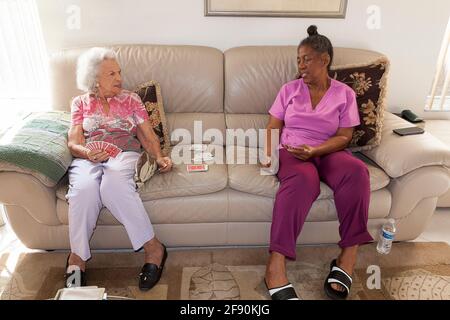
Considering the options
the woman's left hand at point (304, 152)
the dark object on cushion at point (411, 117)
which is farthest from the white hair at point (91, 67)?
the dark object on cushion at point (411, 117)

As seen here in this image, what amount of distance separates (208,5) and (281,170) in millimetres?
1196

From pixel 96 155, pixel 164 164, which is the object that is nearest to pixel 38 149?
pixel 96 155

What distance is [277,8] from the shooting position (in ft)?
7.47

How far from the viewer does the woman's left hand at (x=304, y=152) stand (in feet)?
5.81

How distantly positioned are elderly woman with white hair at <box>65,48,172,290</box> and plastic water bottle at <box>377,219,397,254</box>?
1156 millimetres

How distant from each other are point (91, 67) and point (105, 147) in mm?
408

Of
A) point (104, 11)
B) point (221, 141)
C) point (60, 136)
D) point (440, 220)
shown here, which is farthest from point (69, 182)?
point (440, 220)

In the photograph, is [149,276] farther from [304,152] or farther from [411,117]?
[411,117]

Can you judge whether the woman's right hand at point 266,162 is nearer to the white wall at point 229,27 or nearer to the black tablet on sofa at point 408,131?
the black tablet on sofa at point 408,131

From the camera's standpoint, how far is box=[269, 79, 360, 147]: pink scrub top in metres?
1.84

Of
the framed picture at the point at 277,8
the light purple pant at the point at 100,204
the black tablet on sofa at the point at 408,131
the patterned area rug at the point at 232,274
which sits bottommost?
the patterned area rug at the point at 232,274

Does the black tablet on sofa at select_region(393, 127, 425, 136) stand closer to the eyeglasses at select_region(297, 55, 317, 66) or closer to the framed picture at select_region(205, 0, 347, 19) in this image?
the eyeglasses at select_region(297, 55, 317, 66)

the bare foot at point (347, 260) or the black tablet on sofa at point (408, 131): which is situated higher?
the black tablet on sofa at point (408, 131)

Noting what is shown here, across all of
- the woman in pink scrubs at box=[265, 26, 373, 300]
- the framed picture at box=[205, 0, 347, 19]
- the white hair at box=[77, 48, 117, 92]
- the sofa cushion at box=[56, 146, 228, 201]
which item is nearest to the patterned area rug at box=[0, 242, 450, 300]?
the woman in pink scrubs at box=[265, 26, 373, 300]
